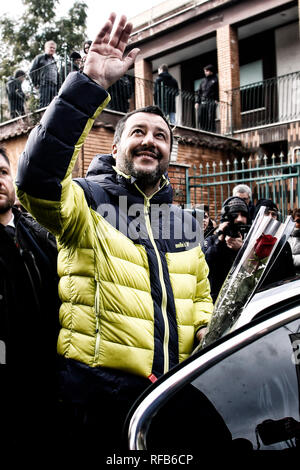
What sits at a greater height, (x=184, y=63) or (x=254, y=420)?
(x=184, y=63)

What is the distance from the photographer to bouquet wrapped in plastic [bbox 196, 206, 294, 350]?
1.64 metres

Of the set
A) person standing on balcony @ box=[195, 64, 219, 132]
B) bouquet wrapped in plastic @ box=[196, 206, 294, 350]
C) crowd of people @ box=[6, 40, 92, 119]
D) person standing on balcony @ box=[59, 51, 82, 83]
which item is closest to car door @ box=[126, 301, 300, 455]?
bouquet wrapped in plastic @ box=[196, 206, 294, 350]

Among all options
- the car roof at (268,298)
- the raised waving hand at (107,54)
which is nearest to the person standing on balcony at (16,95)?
the raised waving hand at (107,54)

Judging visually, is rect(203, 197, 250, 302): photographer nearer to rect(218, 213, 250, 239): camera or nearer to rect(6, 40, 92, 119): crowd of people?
rect(218, 213, 250, 239): camera

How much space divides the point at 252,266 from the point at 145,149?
758 mm

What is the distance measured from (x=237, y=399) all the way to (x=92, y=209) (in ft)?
3.16

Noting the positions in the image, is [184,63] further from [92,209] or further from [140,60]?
[92,209]

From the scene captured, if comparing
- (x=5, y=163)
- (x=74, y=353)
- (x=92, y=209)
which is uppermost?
(x=5, y=163)

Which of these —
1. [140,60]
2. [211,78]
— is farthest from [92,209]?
[140,60]

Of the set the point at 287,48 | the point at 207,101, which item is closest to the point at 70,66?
the point at 207,101

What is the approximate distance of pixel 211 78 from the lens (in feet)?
42.2

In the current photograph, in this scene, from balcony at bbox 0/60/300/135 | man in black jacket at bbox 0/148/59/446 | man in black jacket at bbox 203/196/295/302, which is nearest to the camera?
man in black jacket at bbox 0/148/59/446

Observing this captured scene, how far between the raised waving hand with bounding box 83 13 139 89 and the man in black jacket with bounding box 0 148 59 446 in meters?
0.74
